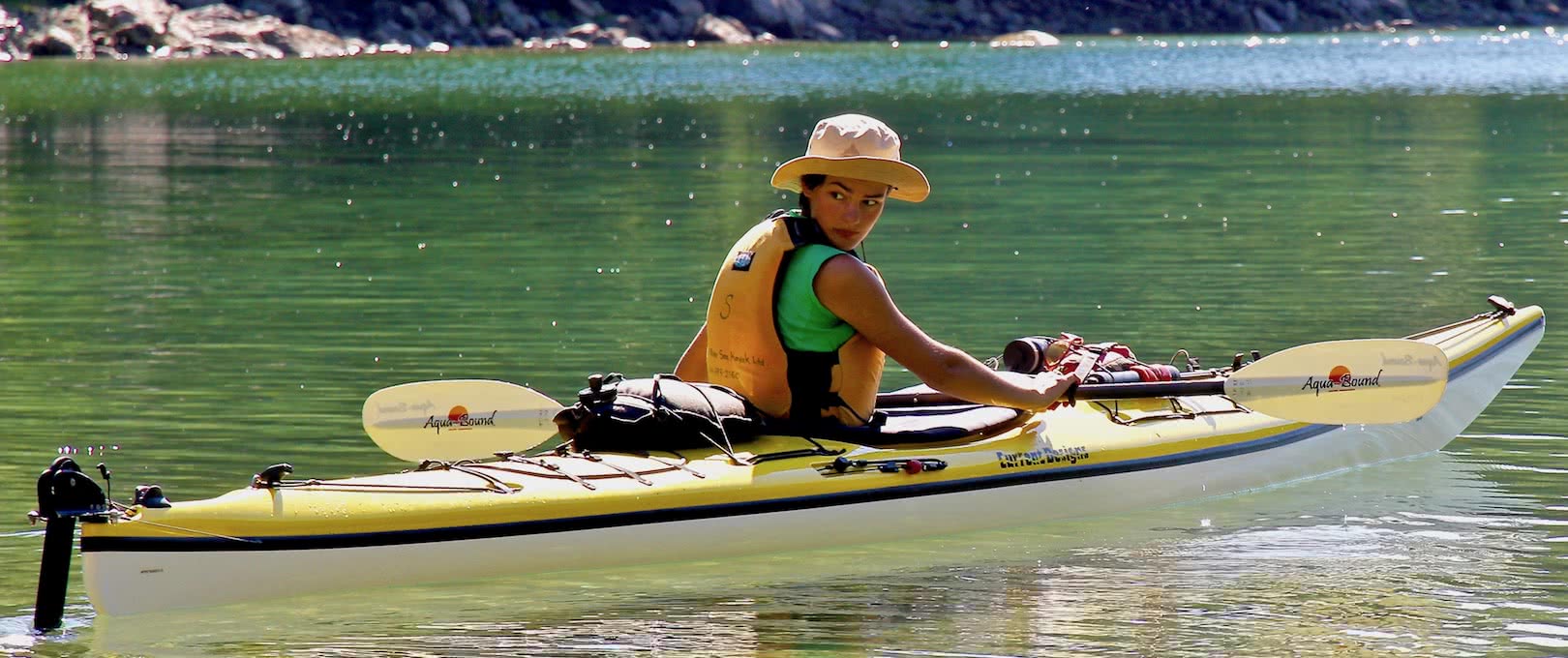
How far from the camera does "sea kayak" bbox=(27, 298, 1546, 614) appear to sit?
6.32m

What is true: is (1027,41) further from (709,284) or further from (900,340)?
(900,340)

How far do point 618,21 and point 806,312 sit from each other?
95.8 metres

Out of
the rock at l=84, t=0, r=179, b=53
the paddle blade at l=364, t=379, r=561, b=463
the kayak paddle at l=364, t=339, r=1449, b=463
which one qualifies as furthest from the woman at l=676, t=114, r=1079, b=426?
the rock at l=84, t=0, r=179, b=53

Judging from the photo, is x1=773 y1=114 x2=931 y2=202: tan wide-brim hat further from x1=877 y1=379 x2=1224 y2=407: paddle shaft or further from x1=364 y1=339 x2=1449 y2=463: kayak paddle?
x1=364 y1=339 x2=1449 y2=463: kayak paddle

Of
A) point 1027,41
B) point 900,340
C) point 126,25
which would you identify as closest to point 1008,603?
point 900,340

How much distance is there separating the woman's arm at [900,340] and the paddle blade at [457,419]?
65.2 inches

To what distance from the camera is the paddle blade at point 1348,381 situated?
8.52 m

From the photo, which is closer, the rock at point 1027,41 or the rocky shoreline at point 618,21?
the rocky shoreline at point 618,21

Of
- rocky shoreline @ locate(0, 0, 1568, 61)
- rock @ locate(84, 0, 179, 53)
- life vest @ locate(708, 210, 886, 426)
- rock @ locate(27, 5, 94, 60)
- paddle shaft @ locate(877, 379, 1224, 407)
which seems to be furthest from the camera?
rocky shoreline @ locate(0, 0, 1568, 61)

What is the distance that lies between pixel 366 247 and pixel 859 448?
1111 cm

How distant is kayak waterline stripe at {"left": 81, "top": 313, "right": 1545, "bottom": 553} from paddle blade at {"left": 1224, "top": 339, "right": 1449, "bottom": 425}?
1.03ft

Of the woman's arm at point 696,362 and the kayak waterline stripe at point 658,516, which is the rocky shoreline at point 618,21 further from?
the kayak waterline stripe at point 658,516

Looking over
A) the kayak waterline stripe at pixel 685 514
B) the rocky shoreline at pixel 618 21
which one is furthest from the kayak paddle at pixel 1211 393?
the rocky shoreline at pixel 618 21

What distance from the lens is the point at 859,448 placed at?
7598 mm
